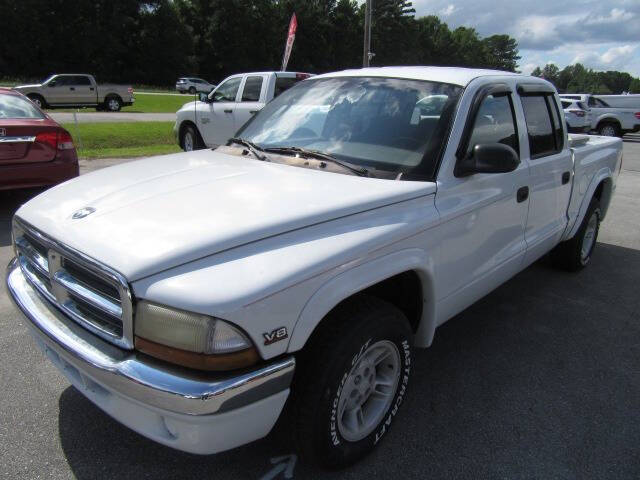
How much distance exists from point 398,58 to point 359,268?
305 feet

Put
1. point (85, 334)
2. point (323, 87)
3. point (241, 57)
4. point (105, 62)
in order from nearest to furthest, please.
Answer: point (85, 334)
point (323, 87)
point (105, 62)
point (241, 57)

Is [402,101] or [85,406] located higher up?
[402,101]

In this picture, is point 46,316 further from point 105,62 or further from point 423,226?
point 105,62

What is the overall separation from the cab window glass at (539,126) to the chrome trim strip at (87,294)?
9.66ft

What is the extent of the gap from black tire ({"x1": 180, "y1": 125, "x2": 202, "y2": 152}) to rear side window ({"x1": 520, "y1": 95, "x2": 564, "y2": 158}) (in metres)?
8.67

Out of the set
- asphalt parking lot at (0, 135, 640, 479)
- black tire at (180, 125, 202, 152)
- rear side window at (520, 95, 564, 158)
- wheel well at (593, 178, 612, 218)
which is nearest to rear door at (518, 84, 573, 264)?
rear side window at (520, 95, 564, 158)

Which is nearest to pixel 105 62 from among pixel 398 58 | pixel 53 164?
pixel 398 58

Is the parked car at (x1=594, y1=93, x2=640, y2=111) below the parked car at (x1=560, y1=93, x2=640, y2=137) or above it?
above

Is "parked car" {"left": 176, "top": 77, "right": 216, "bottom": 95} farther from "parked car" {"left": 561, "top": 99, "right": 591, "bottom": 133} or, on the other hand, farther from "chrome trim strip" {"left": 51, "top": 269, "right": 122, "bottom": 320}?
"chrome trim strip" {"left": 51, "top": 269, "right": 122, "bottom": 320}

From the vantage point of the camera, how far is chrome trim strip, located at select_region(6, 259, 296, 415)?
1.79m

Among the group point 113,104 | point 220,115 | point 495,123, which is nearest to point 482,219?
point 495,123

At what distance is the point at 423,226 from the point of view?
253cm

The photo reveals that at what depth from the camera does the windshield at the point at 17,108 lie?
6496 millimetres

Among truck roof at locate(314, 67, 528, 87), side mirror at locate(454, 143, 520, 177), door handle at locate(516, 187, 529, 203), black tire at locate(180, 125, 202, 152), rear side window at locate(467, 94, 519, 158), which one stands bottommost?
black tire at locate(180, 125, 202, 152)
